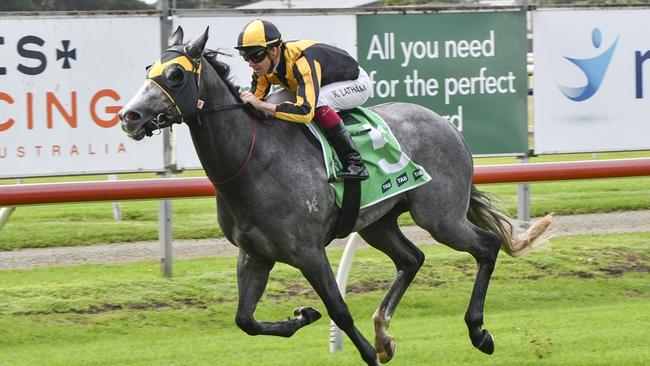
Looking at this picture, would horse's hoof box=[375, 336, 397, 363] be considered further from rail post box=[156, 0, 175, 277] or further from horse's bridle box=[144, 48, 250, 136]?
rail post box=[156, 0, 175, 277]

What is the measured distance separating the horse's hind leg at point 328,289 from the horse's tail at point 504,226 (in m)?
1.38


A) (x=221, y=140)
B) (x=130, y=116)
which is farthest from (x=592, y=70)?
(x=130, y=116)

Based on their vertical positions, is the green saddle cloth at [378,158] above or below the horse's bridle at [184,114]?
below

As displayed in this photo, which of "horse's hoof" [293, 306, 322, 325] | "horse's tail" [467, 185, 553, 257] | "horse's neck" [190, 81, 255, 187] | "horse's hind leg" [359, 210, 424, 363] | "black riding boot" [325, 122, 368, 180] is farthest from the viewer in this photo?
"horse's tail" [467, 185, 553, 257]

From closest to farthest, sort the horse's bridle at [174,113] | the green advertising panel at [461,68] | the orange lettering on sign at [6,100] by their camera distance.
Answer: the horse's bridle at [174,113] → the orange lettering on sign at [6,100] → the green advertising panel at [461,68]

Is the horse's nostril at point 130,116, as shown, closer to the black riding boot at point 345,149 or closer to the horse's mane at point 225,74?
the horse's mane at point 225,74

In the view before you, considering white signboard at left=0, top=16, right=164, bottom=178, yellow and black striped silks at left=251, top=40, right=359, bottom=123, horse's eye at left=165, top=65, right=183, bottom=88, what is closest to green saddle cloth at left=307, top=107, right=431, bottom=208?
yellow and black striped silks at left=251, top=40, right=359, bottom=123

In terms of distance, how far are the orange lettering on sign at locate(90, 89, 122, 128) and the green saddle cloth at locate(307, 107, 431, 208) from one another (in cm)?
274

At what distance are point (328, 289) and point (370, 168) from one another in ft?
2.41

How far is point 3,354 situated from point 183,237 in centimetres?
398

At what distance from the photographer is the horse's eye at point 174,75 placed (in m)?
5.58

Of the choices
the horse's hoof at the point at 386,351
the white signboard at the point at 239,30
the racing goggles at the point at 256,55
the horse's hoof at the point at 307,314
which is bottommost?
the horse's hoof at the point at 386,351

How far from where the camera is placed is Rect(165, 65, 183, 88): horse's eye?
5.58m

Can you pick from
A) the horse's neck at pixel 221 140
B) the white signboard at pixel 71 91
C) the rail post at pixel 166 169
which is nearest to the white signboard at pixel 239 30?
the rail post at pixel 166 169
